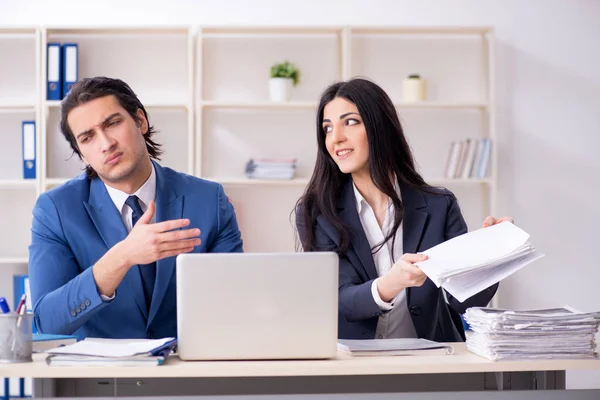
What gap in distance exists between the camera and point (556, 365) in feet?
5.02

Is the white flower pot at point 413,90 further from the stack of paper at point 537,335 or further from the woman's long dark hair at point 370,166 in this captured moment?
the stack of paper at point 537,335

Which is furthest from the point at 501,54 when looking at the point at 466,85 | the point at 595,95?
the point at 595,95

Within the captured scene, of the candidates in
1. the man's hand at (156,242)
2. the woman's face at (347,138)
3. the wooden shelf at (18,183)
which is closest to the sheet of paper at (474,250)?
the man's hand at (156,242)

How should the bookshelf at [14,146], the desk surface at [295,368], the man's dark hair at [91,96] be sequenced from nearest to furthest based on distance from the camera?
the desk surface at [295,368]
the man's dark hair at [91,96]
the bookshelf at [14,146]

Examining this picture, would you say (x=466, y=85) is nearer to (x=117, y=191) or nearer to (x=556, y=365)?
(x=117, y=191)

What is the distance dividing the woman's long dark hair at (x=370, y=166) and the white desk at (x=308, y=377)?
25.1 inches

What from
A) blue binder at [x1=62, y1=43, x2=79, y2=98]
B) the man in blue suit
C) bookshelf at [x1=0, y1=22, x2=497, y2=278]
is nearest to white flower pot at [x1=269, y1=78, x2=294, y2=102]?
bookshelf at [x1=0, y1=22, x2=497, y2=278]

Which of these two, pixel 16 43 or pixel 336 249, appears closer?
pixel 336 249

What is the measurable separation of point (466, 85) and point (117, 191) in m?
2.74

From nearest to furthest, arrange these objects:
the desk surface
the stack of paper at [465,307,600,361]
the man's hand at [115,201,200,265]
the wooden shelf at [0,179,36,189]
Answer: the desk surface → the stack of paper at [465,307,600,361] → the man's hand at [115,201,200,265] → the wooden shelf at [0,179,36,189]

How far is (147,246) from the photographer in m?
1.66

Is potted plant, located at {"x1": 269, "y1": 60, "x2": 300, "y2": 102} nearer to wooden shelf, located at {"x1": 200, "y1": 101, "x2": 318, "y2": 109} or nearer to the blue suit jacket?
wooden shelf, located at {"x1": 200, "y1": 101, "x2": 318, "y2": 109}

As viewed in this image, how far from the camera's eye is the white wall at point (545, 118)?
171 inches

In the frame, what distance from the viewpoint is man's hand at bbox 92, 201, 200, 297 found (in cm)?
165
